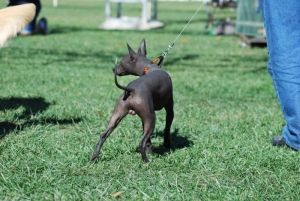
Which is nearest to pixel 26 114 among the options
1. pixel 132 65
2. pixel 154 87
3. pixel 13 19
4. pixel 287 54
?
pixel 13 19

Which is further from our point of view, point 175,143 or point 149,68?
point 175,143

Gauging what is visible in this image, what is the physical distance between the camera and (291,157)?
15.0 feet

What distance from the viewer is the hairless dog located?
3961 mm

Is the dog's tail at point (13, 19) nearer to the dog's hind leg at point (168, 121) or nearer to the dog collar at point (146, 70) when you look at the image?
the dog collar at point (146, 70)

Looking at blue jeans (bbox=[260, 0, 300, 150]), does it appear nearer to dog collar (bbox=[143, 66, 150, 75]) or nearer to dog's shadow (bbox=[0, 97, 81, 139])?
dog collar (bbox=[143, 66, 150, 75])

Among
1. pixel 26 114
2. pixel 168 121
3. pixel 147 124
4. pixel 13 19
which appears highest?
pixel 13 19

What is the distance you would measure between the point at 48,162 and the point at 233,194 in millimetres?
1393

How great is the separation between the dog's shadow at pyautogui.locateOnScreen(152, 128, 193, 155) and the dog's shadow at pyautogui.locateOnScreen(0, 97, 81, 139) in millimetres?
997

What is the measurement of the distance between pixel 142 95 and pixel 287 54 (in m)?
1.49

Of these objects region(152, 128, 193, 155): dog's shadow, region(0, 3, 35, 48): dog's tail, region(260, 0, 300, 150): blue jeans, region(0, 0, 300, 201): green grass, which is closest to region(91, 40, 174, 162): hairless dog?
region(152, 128, 193, 155): dog's shadow

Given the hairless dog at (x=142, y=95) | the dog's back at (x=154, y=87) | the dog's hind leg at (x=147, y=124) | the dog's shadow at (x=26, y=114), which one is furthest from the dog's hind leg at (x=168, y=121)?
the dog's shadow at (x=26, y=114)

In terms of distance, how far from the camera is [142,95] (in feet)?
13.0

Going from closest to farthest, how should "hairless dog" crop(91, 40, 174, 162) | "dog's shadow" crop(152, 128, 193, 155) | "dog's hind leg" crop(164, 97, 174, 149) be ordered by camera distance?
"hairless dog" crop(91, 40, 174, 162) < "dog's hind leg" crop(164, 97, 174, 149) < "dog's shadow" crop(152, 128, 193, 155)

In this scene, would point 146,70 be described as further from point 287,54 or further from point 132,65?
point 287,54
